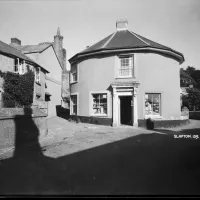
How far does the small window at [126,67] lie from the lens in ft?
37.9

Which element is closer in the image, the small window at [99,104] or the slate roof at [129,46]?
the slate roof at [129,46]

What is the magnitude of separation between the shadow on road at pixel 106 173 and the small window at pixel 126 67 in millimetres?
7388

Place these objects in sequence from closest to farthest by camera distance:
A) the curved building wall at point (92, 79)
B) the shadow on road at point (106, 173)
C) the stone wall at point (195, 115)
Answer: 1. the shadow on road at point (106, 173)
2. the curved building wall at point (92, 79)
3. the stone wall at point (195, 115)

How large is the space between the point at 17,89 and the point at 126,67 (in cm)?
996

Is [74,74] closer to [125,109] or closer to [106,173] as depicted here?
[125,109]

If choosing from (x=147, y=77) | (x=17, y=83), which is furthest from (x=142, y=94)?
(x=17, y=83)

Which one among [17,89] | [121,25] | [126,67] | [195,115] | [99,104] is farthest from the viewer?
[195,115]

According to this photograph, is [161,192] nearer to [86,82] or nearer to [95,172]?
[95,172]

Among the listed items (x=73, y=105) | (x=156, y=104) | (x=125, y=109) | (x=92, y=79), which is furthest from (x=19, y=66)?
(x=156, y=104)

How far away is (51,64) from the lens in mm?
21953

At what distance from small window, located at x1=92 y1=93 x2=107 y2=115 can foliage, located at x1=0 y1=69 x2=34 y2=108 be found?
5.89 m

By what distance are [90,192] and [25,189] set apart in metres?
1.40

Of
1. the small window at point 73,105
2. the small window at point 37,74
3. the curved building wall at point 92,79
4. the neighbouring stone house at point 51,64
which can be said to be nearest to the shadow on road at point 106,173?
the curved building wall at point 92,79

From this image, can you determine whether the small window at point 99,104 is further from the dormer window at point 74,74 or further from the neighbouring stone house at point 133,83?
the dormer window at point 74,74
